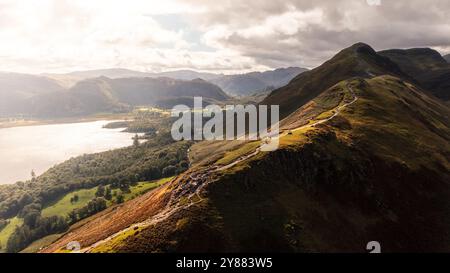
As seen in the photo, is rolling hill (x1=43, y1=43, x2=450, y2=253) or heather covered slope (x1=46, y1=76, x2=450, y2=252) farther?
rolling hill (x1=43, y1=43, x2=450, y2=253)

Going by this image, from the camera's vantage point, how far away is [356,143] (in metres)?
134

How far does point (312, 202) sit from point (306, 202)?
2.55 metres

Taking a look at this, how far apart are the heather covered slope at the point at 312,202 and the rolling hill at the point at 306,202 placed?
11.5 inches

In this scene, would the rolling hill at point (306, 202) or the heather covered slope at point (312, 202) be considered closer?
the heather covered slope at point (312, 202)

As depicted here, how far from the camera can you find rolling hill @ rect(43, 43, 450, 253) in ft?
271

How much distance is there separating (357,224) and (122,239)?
66401 millimetres

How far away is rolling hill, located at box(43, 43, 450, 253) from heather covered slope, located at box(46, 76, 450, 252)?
0.29 m

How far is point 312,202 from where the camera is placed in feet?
335

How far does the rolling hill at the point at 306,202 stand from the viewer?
8269cm

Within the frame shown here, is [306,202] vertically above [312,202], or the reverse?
[306,202]

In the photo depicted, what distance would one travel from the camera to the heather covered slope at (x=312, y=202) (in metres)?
82.5

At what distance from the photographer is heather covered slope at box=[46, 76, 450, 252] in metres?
82.5

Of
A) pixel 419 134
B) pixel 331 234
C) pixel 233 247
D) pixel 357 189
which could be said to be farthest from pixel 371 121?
pixel 233 247
